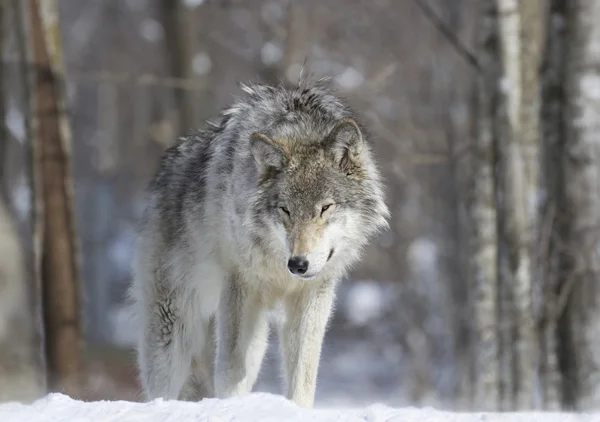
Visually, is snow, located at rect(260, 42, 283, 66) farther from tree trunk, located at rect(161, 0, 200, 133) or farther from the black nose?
the black nose

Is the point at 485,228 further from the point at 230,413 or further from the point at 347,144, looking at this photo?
the point at 230,413

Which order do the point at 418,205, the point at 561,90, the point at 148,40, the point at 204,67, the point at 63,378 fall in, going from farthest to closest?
the point at 148,40 → the point at 418,205 → the point at 204,67 → the point at 63,378 → the point at 561,90

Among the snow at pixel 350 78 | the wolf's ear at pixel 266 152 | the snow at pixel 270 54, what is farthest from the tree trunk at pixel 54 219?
the snow at pixel 350 78

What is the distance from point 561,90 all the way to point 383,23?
17.7 meters

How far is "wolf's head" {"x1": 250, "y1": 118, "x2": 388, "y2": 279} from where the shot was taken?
16.8 ft

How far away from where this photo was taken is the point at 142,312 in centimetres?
640

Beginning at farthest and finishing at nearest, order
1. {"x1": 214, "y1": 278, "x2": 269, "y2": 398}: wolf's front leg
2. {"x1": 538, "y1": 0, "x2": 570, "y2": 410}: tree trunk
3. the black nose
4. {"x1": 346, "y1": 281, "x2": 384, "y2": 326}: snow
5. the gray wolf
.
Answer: {"x1": 346, "y1": 281, "x2": 384, "y2": 326}: snow, {"x1": 538, "y1": 0, "x2": 570, "y2": 410}: tree trunk, {"x1": 214, "y1": 278, "x2": 269, "y2": 398}: wolf's front leg, the gray wolf, the black nose

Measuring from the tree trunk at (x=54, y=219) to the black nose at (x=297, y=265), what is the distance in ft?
19.6

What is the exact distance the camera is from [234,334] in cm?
550

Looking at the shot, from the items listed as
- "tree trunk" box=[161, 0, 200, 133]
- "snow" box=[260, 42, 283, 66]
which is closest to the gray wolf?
"snow" box=[260, 42, 283, 66]

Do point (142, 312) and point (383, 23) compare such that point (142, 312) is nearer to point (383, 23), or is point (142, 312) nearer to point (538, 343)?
point (538, 343)

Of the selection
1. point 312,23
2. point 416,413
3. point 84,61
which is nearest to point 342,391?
point 312,23

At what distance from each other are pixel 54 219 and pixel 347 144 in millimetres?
5864

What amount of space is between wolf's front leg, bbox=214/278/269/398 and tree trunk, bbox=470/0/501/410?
426 cm
